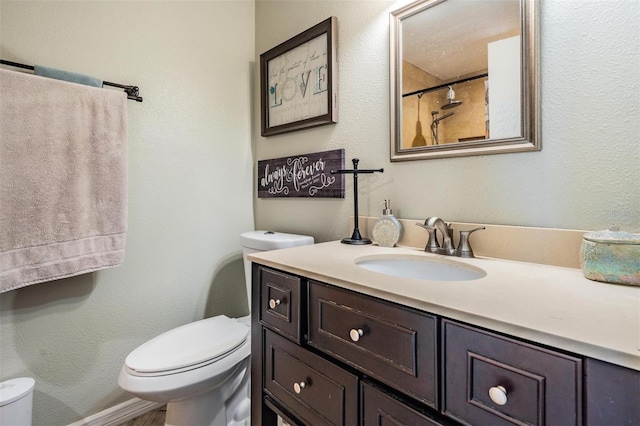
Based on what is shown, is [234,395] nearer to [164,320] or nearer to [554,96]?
[164,320]

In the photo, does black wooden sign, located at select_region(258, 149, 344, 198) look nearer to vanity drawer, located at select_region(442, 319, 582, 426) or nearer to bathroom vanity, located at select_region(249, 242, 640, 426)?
bathroom vanity, located at select_region(249, 242, 640, 426)

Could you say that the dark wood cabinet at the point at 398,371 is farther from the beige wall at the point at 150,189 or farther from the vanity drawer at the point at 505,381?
the beige wall at the point at 150,189

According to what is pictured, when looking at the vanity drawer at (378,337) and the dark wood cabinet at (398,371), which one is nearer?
the dark wood cabinet at (398,371)

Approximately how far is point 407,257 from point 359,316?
1.31 feet

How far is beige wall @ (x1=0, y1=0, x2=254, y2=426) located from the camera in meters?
1.27

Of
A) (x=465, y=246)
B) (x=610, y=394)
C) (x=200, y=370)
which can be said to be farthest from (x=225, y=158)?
(x=610, y=394)

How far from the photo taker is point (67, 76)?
123 centimetres

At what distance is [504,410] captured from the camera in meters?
0.50

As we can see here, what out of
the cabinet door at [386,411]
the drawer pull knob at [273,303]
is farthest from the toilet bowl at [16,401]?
the cabinet door at [386,411]

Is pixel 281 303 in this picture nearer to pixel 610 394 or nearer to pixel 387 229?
pixel 387 229

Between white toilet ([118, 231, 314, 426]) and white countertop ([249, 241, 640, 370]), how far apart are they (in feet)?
1.82

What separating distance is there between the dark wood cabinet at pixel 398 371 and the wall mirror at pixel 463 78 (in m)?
0.66

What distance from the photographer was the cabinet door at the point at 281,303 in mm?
860

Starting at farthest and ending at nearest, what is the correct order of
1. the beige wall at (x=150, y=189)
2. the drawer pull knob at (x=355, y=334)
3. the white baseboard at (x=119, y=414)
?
the white baseboard at (x=119, y=414) < the beige wall at (x=150, y=189) < the drawer pull knob at (x=355, y=334)
